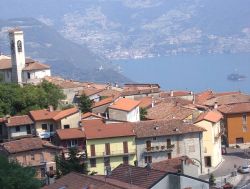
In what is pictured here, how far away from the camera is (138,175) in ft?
82.7

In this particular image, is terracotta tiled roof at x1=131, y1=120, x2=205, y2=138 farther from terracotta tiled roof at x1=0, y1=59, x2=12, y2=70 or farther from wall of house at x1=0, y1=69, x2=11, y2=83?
terracotta tiled roof at x1=0, y1=59, x2=12, y2=70

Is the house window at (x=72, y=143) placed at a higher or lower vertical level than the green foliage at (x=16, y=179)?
lower

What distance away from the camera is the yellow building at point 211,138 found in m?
44.5

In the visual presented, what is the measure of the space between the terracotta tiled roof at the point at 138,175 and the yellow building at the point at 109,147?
1346 centimetres

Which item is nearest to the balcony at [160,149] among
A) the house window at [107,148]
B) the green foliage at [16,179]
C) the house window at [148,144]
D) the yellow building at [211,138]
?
the house window at [148,144]

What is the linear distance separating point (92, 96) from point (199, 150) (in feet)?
49.7

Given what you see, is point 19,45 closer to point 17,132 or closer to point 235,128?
point 235,128

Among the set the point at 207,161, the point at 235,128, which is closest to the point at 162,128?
the point at 207,161

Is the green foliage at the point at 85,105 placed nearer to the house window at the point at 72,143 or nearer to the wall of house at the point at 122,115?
the wall of house at the point at 122,115

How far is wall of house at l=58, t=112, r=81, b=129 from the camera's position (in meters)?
42.8

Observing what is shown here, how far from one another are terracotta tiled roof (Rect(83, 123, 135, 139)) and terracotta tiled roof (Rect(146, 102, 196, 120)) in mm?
5686

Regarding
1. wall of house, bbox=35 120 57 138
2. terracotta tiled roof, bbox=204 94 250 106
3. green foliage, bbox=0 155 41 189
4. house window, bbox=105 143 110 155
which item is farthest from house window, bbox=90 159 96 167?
terracotta tiled roof, bbox=204 94 250 106

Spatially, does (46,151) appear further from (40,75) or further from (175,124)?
(40,75)

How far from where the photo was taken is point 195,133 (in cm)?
4262
